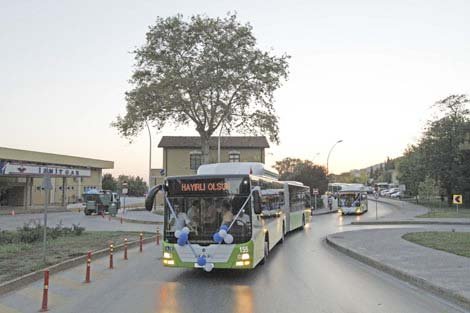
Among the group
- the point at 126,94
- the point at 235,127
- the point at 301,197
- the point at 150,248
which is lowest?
the point at 150,248

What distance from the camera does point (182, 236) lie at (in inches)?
433

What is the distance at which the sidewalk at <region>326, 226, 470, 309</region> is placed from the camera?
9.54 metres

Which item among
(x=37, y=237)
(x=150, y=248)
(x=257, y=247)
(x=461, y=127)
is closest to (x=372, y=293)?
(x=257, y=247)

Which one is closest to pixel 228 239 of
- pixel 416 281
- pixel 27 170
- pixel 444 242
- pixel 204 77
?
pixel 416 281

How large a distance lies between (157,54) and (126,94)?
15.3ft

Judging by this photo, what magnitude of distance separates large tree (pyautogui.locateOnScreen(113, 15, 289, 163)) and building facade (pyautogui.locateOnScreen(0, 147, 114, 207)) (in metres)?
11.3

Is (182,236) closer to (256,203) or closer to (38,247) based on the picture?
(256,203)

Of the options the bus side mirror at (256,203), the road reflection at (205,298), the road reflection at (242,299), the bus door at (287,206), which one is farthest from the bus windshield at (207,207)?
Result: the bus door at (287,206)

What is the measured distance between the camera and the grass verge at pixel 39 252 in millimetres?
11906

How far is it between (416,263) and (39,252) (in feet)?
38.7

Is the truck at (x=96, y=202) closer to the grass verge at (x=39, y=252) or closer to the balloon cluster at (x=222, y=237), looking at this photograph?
the grass verge at (x=39, y=252)

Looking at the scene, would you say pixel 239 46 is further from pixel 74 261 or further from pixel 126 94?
pixel 74 261

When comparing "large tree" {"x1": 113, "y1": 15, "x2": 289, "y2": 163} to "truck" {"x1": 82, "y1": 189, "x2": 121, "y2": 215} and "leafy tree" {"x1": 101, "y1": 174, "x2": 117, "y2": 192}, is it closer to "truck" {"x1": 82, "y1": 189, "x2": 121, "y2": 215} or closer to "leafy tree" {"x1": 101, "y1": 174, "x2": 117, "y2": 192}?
"truck" {"x1": 82, "y1": 189, "x2": 121, "y2": 215}

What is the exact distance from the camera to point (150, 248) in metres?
18.7
